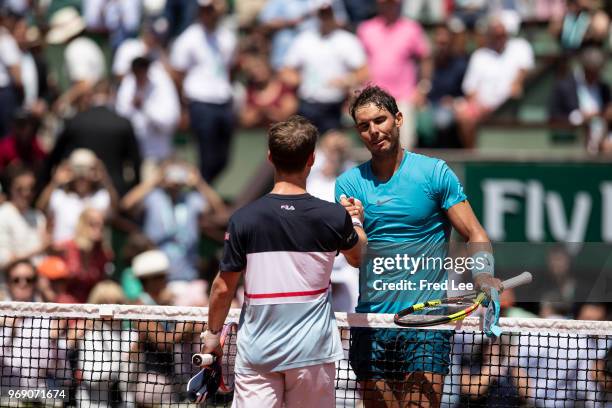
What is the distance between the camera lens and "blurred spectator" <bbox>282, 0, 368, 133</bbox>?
13.4 meters

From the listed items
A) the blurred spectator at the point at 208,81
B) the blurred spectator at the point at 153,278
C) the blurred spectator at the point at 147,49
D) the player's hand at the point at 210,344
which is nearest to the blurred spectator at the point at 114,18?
the blurred spectator at the point at 147,49

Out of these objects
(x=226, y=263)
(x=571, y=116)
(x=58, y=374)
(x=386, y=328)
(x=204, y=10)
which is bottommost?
(x=58, y=374)

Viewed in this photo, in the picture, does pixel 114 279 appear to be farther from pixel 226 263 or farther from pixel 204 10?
pixel 226 263

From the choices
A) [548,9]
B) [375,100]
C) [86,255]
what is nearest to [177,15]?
[86,255]

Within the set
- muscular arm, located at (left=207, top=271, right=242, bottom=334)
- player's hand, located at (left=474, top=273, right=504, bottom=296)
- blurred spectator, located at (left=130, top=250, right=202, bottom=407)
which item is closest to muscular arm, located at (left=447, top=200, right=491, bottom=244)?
player's hand, located at (left=474, top=273, right=504, bottom=296)

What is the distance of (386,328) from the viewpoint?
6852 mm

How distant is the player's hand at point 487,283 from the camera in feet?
21.2

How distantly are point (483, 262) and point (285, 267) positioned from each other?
1182mm

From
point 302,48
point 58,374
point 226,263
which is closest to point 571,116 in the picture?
point 302,48

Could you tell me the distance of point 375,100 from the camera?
6.65 m

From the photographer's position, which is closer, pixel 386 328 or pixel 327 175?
pixel 386 328

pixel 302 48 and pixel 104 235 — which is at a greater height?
pixel 302 48

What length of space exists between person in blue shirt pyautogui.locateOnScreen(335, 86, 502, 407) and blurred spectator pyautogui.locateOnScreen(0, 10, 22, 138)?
831 centimetres

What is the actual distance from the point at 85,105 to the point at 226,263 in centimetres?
832
